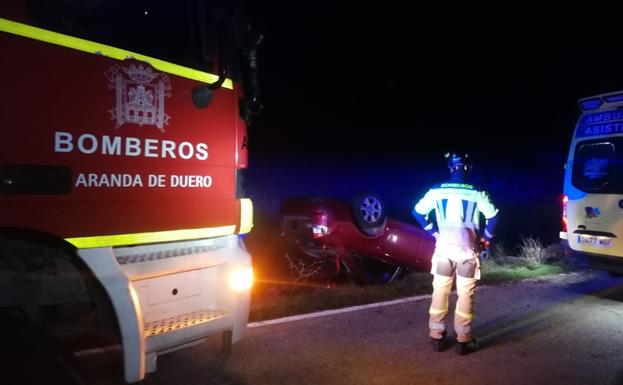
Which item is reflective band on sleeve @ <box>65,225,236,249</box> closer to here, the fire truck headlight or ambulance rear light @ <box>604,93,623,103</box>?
the fire truck headlight

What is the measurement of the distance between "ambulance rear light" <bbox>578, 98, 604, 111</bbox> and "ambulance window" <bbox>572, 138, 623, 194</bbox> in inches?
18.6

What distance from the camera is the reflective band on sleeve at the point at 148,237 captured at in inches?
115

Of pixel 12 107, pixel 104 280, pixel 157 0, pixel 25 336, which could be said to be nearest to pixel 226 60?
pixel 157 0

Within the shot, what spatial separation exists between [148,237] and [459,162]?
3.18 meters

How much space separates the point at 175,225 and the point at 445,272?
9.05 ft

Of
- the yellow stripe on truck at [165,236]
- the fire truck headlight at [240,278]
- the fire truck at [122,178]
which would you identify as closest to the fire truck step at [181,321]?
the fire truck at [122,178]

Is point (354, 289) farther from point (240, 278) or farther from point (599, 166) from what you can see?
point (240, 278)

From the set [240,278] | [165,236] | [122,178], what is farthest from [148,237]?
[240,278]

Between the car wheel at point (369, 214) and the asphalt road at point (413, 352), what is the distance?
1.31 m

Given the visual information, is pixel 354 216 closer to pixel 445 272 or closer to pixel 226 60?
pixel 445 272

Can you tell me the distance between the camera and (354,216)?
7480 millimetres

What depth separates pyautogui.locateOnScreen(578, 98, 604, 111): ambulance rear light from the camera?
7250 mm

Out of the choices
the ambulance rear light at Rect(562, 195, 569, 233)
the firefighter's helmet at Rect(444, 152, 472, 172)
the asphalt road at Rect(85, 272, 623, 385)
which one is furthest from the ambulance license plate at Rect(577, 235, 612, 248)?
the firefighter's helmet at Rect(444, 152, 472, 172)

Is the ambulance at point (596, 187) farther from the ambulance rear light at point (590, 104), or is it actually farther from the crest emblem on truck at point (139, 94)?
the crest emblem on truck at point (139, 94)
